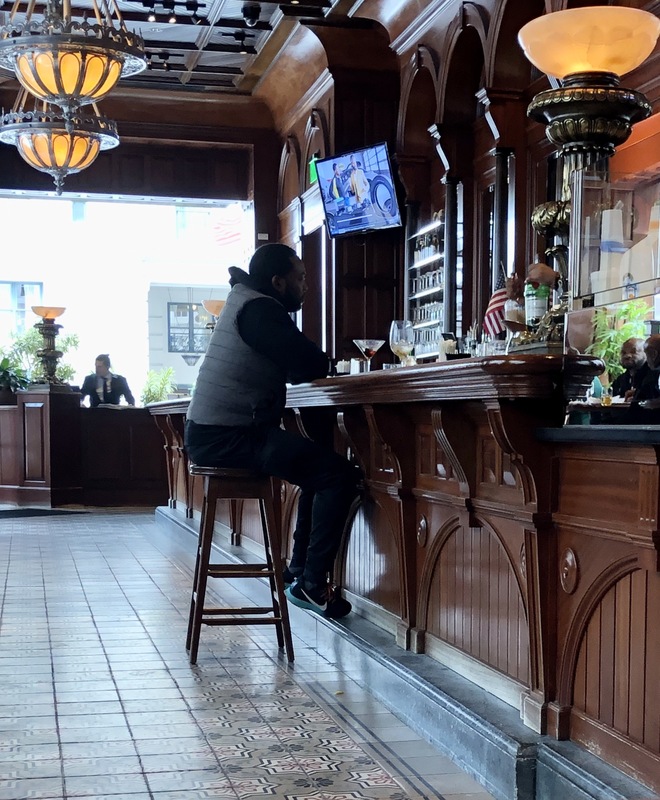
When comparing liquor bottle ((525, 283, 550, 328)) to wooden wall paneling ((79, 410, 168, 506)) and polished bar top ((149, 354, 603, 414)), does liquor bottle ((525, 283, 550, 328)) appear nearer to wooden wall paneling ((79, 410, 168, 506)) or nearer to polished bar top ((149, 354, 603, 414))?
polished bar top ((149, 354, 603, 414))

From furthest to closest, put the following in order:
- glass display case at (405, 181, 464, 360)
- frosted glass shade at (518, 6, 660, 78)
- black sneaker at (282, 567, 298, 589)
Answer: glass display case at (405, 181, 464, 360) → black sneaker at (282, 567, 298, 589) → frosted glass shade at (518, 6, 660, 78)

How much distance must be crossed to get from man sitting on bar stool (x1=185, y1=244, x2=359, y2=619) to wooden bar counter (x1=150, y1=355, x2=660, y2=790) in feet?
0.60

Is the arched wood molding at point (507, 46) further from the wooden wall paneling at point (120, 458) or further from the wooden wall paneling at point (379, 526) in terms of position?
the wooden wall paneling at point (120, 458)

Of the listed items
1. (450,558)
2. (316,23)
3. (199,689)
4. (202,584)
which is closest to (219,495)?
(202,584)

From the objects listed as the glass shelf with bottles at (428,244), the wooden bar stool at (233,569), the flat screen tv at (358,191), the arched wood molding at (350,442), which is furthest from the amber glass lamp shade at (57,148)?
the arched wood molding at (350,442)

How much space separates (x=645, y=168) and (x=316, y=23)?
6.38 metres

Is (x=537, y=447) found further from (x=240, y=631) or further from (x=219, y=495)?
(x=240, y=631)

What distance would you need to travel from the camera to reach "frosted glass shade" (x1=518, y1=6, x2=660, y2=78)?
353 cm

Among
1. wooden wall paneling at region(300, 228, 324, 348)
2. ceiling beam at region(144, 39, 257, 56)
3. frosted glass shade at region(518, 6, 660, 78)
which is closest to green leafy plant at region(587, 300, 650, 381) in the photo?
frosted glass shade at region(518, 6, 660, 78)

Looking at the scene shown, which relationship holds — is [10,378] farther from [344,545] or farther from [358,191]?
[344,545]

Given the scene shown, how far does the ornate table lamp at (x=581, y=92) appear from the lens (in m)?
3.18

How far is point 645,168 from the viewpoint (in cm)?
280

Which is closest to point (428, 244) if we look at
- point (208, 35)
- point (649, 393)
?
point (208, 35)

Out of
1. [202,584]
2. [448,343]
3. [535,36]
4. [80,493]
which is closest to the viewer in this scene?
[535,36]
